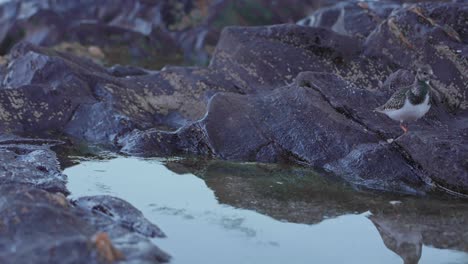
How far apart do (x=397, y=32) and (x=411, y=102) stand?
2.70 meters

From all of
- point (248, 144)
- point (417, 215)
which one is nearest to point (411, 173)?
point (417, 215)

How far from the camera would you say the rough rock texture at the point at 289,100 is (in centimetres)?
700

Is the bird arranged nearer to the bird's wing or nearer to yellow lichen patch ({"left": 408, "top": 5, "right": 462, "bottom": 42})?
the bird's wing

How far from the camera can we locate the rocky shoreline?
17.0 feet

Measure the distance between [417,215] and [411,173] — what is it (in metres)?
1.06

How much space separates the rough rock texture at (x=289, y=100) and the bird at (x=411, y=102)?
0.65ft

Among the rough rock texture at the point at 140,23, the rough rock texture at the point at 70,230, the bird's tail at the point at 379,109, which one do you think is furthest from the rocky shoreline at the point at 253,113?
the rough rock texture at the point at 140,23

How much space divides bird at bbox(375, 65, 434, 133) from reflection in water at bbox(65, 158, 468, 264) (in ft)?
3.80

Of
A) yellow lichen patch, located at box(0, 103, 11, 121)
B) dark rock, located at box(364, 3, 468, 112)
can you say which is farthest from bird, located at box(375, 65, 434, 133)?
yellow lichen patch, located at box(0, 103, 11, 121)

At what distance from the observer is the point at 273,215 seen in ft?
18.7

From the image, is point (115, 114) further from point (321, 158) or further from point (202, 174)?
point (321, 158)

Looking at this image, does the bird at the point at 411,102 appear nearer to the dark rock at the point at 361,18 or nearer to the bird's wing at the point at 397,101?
the bird's wing at the point at 397,101

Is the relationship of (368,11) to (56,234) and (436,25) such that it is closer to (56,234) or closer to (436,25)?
(436,25)

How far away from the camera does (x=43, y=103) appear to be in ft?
30.5
